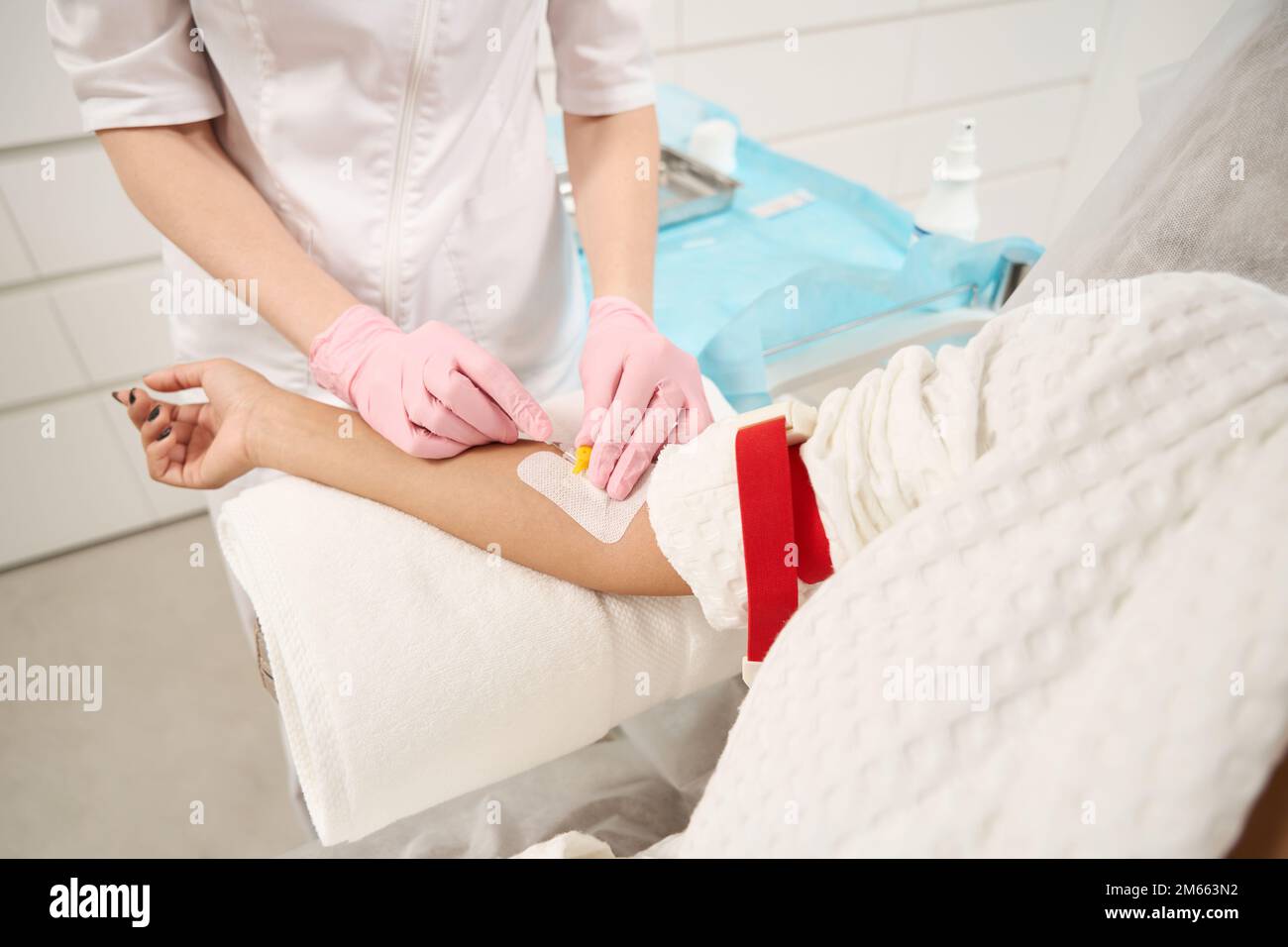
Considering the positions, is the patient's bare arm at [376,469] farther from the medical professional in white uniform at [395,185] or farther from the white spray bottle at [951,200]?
the white spray bottle at [951,200]

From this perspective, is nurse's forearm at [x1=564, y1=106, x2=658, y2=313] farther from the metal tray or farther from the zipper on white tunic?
the metal tray

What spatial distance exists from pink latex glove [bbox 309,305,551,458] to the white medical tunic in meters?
0.18

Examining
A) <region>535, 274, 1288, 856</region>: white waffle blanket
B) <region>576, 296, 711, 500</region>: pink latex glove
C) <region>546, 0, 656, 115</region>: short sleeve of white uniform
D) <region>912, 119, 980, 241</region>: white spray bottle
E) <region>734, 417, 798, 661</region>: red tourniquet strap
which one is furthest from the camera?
<region>912, 119, 980, 241</region>: white spray bottle

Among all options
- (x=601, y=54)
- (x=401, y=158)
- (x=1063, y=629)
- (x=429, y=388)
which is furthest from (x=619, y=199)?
(x=1063, y=629)

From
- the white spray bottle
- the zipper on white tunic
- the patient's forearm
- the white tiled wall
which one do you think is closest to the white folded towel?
the patient's forearm

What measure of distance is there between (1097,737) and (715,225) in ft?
4.18

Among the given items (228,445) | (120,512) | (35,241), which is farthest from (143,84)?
(120,512)

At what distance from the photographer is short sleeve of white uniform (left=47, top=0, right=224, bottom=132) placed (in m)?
0.79

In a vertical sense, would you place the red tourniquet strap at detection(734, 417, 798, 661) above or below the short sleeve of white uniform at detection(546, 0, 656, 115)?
below

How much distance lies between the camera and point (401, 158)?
3.01 feet

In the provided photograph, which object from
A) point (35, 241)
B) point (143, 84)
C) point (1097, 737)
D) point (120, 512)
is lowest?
point (120, 512)

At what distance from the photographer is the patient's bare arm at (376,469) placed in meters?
0.72

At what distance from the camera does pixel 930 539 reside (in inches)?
20.4
